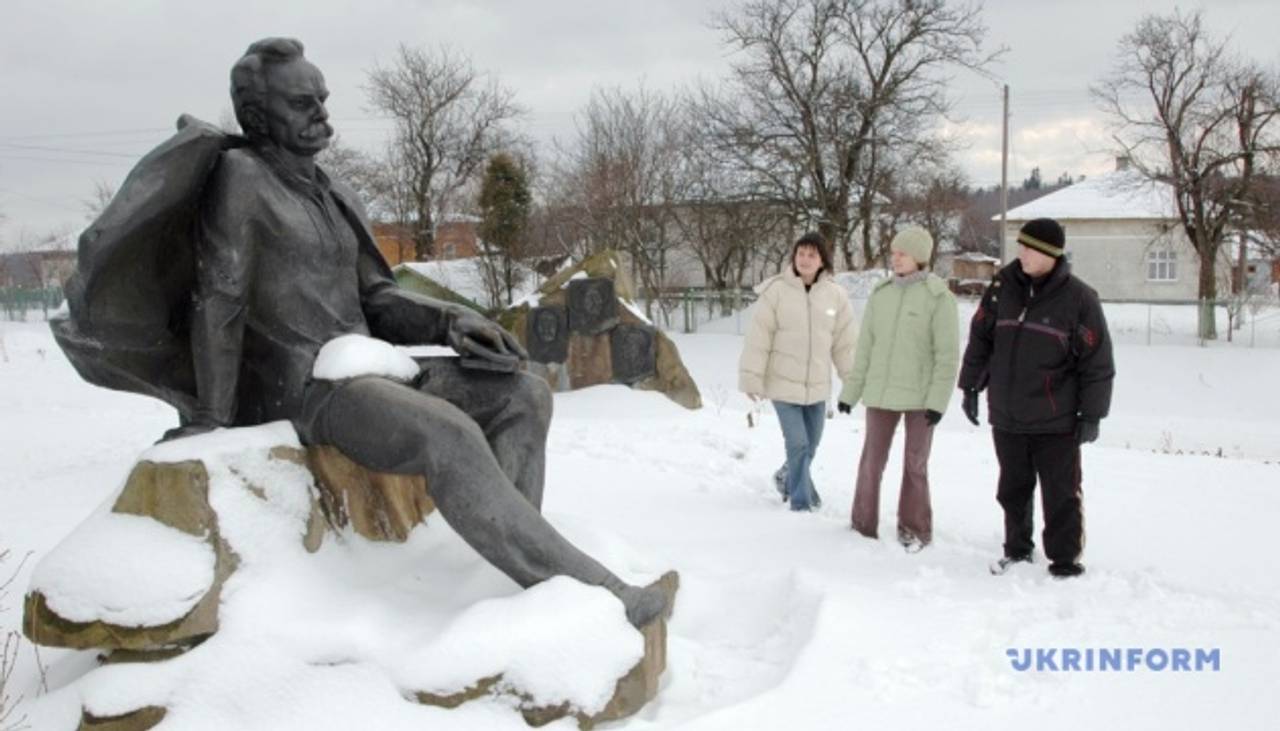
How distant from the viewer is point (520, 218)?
70.9 feet

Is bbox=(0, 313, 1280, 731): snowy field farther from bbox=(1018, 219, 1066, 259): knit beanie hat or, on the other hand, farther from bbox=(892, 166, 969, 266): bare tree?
bbox=(892, 166, 969, 266): bare tree

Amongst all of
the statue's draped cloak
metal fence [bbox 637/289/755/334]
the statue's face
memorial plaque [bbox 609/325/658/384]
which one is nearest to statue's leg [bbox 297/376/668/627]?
the statue's draped cloak

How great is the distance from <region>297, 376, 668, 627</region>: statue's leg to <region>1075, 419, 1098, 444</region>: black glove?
1939 millimetres

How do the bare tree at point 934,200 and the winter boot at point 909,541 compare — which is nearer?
the winter boot at point 909,541

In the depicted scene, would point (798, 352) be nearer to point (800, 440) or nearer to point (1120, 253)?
point (800, 440)

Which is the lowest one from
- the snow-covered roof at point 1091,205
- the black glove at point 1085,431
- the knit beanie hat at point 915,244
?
the black glove at point 1085,431

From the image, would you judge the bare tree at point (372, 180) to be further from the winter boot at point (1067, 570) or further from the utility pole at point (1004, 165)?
the winter boot at point (1067, 570)

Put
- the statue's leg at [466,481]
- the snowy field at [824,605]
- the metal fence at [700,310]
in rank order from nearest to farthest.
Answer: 1. the snowy field at [824,605]
2. the statue's leg at [466,481]
3. the metal fence at [700,310]

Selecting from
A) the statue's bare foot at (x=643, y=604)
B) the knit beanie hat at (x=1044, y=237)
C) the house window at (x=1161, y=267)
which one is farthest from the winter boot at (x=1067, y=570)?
the house window at (x=1161, y=267)

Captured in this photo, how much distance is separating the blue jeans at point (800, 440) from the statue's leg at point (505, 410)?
6.88ft

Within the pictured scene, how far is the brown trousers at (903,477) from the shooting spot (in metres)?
4.51

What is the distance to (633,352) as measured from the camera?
10.5 meters

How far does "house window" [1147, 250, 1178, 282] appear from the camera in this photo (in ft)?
105

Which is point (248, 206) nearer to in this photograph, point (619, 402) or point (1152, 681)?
point (1152, 681)
